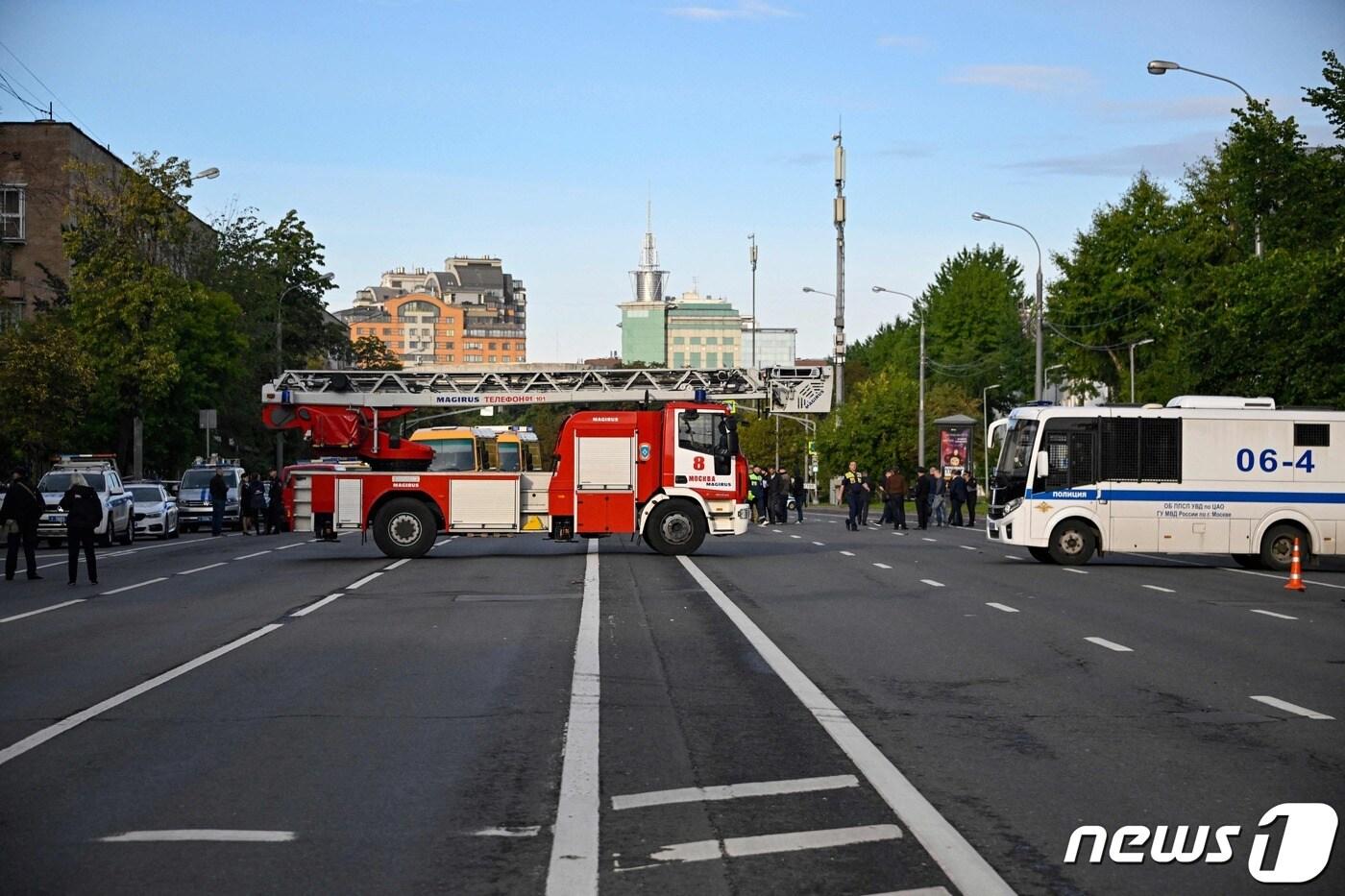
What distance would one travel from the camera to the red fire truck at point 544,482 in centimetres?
2952

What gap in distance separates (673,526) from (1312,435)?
11.5 m

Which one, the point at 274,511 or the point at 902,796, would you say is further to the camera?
the point at 274,511

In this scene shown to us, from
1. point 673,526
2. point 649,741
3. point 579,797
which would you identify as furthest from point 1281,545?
point 579,797

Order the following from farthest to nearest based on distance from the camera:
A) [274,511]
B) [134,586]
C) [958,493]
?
1. [958,493]
2. [274,511]
3. [134,586]

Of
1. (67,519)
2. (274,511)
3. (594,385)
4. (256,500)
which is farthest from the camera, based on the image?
(256,500)

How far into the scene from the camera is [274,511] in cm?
4619

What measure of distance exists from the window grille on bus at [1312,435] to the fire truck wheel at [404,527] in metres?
15.4

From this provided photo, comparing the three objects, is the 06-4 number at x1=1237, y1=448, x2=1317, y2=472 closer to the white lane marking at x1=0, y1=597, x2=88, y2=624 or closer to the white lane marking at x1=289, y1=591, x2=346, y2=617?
the white lane marking at x1=289, y1=591, x2=346, y2=617

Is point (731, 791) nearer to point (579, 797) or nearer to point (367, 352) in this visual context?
point (579, 797)

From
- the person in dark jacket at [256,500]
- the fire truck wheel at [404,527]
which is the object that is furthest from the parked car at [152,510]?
the fire truck wheel at [404,527]

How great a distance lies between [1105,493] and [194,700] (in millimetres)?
20119

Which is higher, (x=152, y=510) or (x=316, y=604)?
(x=152, y=510)

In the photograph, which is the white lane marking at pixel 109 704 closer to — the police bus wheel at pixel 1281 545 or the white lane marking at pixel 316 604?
the white lane marking at pixel 316 604

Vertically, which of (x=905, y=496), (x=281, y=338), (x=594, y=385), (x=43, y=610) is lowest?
(x=43, y=610)
